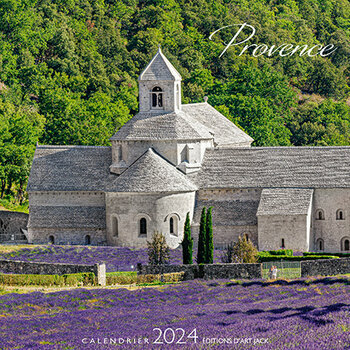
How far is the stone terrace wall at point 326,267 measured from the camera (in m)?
60.0

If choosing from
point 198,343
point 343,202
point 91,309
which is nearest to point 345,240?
point 343,202

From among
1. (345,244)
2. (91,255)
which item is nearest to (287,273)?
(91,255)

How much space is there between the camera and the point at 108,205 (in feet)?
258

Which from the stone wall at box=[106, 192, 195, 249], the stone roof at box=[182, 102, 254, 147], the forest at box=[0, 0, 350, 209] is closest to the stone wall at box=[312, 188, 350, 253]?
the stone wall at box=[106, 192, 195, 249]

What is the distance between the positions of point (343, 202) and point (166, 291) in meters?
26.9

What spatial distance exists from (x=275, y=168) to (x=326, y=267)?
20114 mm

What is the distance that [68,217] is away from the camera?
80938 mm

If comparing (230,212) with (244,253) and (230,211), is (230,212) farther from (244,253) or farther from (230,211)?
(244,253)

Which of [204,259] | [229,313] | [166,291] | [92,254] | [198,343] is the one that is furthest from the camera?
[92,254]

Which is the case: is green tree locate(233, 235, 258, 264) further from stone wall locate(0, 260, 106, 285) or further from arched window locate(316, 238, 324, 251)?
arched window locate(316, 238, 324, 251)

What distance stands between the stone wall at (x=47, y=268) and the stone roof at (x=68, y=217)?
13.9m

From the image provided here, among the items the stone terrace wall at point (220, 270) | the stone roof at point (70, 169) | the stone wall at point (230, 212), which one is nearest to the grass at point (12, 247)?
the stone roof at point (70, 169)

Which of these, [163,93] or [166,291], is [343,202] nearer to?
[163,93]

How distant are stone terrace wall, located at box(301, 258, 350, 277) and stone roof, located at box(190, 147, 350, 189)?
1736 cm
